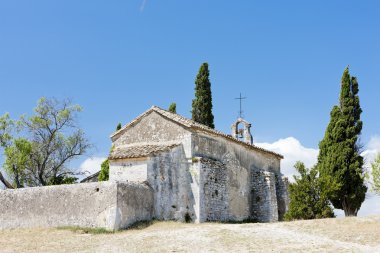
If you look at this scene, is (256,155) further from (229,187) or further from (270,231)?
(270,231)

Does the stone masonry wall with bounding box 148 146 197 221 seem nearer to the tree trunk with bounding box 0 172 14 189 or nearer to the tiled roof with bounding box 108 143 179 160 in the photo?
the tiled roof with bounding box 108 143 179 160

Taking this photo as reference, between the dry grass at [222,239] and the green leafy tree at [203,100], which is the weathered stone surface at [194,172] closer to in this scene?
the dry grass at [222,239]

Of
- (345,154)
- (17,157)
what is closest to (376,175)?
(345,154)

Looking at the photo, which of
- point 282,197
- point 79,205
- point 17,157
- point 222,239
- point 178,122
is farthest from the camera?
point 17,157

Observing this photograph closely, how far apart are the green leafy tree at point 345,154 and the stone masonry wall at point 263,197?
366cm

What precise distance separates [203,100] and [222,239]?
21272mm

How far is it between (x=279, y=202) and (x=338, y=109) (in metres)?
7.65

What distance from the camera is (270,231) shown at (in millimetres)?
19453

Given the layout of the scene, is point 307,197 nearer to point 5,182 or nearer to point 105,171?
point 105,171

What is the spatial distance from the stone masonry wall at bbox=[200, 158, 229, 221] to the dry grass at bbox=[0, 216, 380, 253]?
12.9ft

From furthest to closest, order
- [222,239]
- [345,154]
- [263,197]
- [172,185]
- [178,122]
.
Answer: [345,154] → [263,197] → [178,122] → [172,185] → [222,239]

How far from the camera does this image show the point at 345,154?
105ft

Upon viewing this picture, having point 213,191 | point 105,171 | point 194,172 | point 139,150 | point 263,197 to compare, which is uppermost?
point 139,150

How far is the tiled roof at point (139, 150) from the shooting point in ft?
80.2
